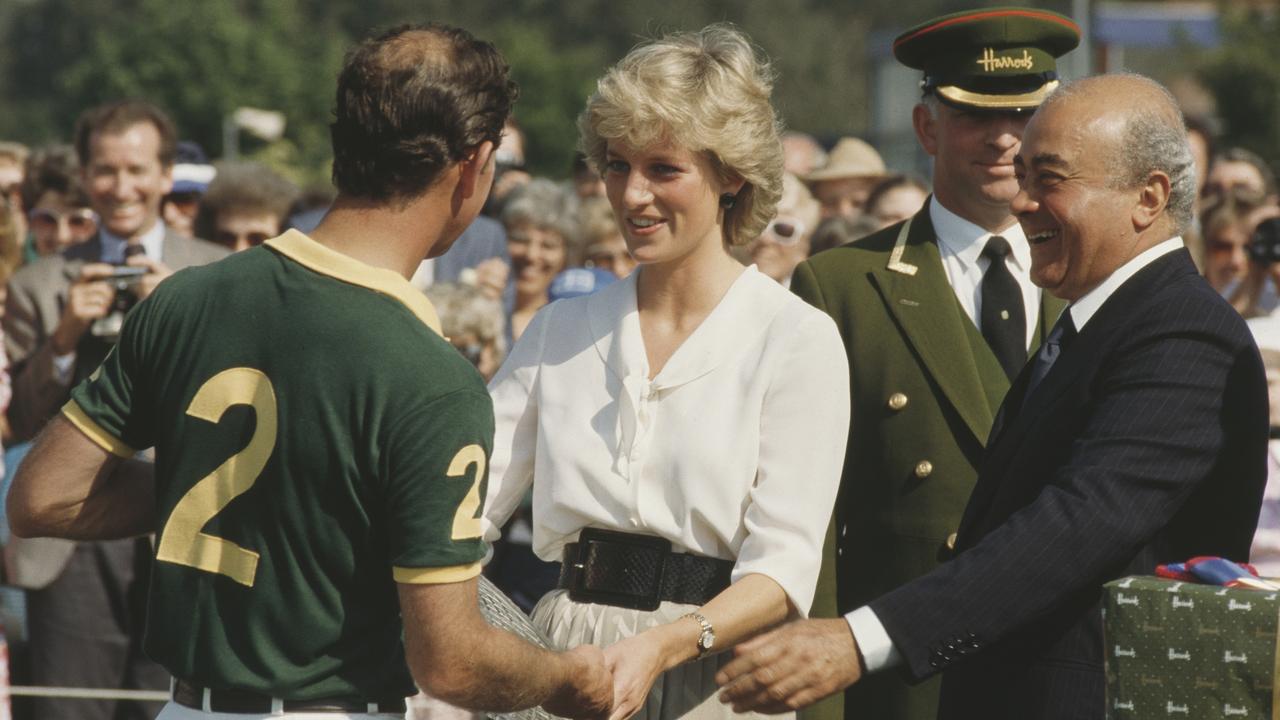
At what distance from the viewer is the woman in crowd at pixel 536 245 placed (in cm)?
838

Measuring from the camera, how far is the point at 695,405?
3936mm

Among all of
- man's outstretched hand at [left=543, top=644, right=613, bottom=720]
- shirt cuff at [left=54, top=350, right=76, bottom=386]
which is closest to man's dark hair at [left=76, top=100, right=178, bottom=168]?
shirt cuff at [left=54, top=350, right=76, bottom=386]

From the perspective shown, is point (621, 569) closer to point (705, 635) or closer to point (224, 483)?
point (705, 635)

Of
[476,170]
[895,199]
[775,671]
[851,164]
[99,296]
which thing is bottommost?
[851,164]

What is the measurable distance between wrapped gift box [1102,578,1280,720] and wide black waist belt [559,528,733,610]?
1058mm

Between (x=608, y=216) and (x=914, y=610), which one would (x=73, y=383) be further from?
(x=914, y=610)

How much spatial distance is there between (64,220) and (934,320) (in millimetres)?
6204

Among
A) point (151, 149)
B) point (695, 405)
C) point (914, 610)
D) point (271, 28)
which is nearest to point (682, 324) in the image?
point (695, 405)

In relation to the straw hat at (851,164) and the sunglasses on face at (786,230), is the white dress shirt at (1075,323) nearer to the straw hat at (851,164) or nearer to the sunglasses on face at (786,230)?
the sunglasses on face at (786,230)

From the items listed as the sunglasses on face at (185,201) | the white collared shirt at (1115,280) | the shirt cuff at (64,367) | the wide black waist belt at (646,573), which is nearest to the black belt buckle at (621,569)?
the wide black waist belt at (646,573)

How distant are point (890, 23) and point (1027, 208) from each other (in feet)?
384

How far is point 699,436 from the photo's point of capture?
3.89 meters

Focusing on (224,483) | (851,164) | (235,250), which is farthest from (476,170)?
(851,164)

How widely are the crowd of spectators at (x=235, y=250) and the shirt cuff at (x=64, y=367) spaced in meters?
0.01
